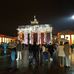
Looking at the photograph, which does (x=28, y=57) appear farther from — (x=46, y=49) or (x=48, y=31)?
(x=48, y=31)

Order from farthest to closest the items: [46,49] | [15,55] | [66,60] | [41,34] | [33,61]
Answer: [41,34] < [15,55] < [46,49] < [33,61] < [66,60]

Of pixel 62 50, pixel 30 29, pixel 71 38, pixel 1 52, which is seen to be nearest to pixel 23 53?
pixel 62 50

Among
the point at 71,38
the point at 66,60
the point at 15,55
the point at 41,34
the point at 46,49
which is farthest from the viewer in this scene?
the point at 41,34

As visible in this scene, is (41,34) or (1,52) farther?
(41,34)

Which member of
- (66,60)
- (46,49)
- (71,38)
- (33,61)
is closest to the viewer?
(66,60)

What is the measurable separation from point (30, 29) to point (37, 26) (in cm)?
161

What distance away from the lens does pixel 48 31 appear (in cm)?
4297

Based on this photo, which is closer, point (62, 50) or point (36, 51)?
point (62, 50)

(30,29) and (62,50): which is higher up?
(30,29)

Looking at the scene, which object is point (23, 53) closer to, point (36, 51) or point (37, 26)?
point (36, 51)

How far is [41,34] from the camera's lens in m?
44.0

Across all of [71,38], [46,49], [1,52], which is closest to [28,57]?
[46,49]

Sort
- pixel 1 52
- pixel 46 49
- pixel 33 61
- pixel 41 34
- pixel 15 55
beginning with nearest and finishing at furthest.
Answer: pixel 33 61 → pixel 46 49 → pixel 15 55 → pixel 1 52 → pixel 41 34

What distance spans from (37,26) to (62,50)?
1114 inches
